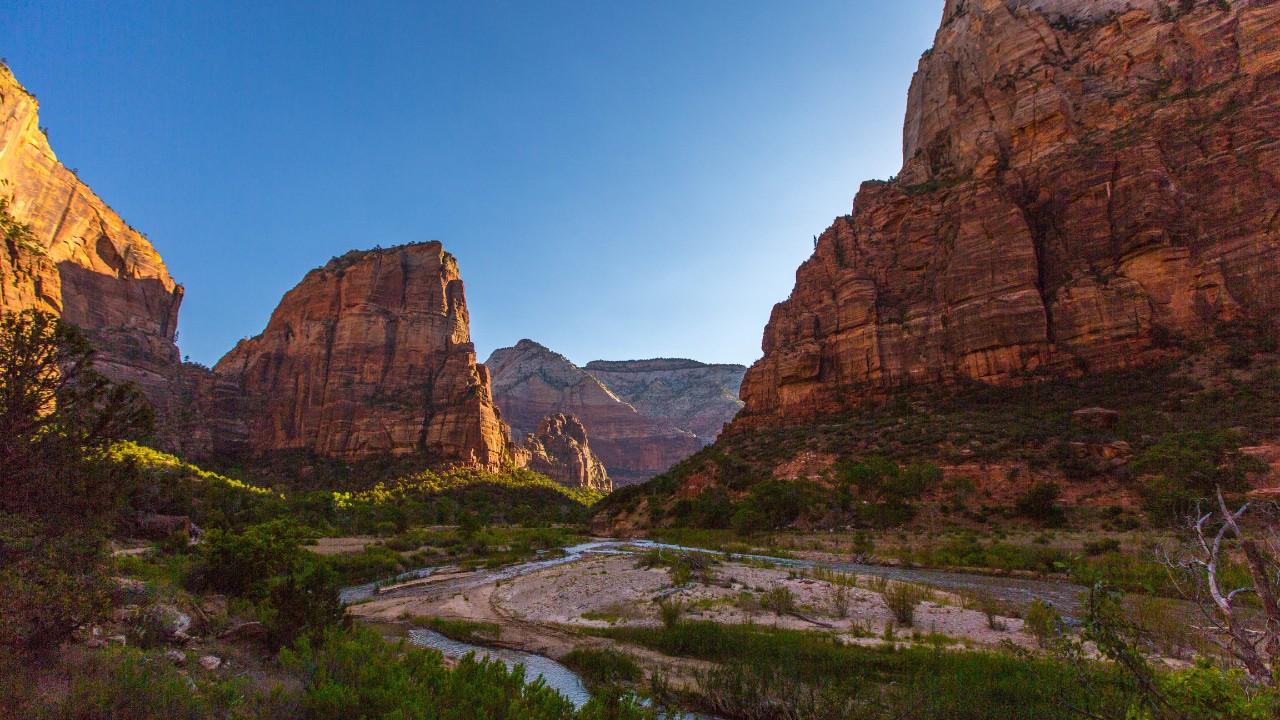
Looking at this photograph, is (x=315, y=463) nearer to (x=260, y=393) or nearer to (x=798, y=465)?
(x=260, y=393)

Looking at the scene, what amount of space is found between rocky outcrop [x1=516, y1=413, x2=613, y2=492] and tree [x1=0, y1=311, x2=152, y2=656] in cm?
12260

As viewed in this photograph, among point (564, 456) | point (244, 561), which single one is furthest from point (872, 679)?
point (564, 456)

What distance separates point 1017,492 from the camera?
117 feet

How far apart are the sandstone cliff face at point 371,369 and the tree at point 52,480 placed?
77.9 m

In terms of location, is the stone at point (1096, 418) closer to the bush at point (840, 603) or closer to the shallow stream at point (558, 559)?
the shallow stream at point (558, 559)

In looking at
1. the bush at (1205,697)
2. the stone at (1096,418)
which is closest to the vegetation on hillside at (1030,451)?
the stone at (1096,418)

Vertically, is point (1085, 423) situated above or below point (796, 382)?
below

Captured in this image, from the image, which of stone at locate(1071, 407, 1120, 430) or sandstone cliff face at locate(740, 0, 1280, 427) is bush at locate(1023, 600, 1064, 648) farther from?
sandstone cliff face at locate(740, 0, 1280, 427)

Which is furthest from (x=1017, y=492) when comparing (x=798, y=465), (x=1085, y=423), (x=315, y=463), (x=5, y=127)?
(x=5, y=127)

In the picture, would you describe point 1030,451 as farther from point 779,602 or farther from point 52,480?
point 52,480

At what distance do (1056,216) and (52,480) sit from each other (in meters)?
75.1

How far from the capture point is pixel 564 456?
149 m

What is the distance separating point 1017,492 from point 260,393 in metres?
104

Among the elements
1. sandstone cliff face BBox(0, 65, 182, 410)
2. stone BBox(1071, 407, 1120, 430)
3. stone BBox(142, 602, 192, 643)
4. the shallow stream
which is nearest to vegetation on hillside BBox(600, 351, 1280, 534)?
stone BBox(1071, 407, 1120, 430)
